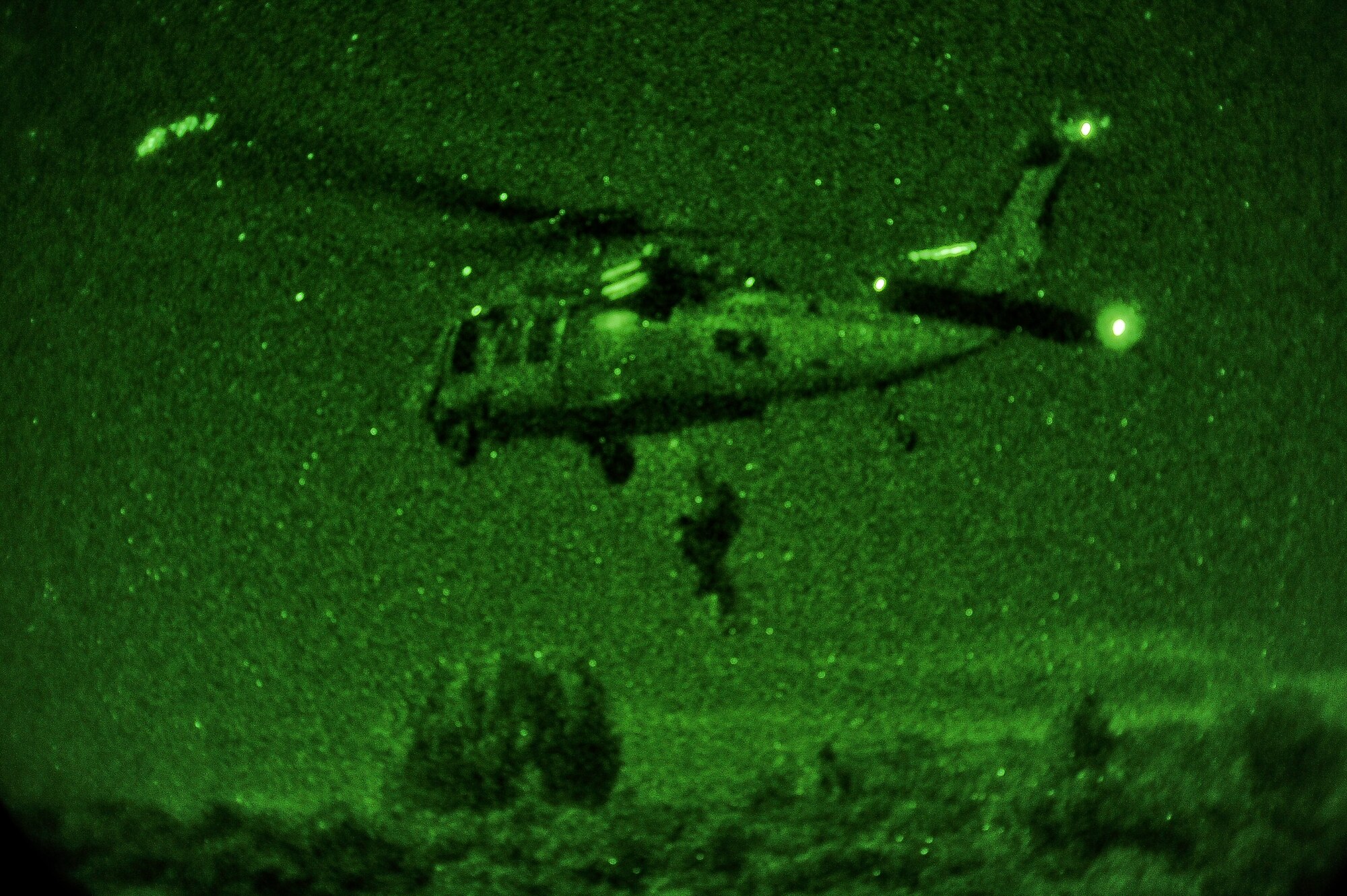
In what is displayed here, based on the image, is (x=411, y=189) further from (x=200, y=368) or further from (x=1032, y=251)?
(x=1032, y=251)

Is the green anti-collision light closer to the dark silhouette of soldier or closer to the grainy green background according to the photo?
the grainy green background

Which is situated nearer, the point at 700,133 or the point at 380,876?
the point at 700,133

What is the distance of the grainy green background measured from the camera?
77cm

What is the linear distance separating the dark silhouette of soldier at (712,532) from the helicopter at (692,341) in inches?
2.6

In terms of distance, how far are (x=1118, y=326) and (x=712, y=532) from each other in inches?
16.0

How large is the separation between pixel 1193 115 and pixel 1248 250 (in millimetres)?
134

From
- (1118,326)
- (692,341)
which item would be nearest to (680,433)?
(692,341)

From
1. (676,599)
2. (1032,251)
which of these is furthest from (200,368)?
(1032,251)

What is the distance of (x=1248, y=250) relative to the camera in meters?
0.83

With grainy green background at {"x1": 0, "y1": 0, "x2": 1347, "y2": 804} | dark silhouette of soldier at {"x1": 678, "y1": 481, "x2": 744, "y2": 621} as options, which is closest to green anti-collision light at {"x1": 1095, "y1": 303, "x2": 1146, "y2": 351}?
grainy green background at {"x1": 0, "y1": 0, "x2": 1347, "y2": 804}

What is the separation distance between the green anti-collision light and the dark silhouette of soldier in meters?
0.36

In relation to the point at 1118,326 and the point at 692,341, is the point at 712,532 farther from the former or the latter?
the point at 1118,326

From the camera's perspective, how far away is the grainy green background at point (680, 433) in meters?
0.77

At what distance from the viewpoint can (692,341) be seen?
77 centimetres
